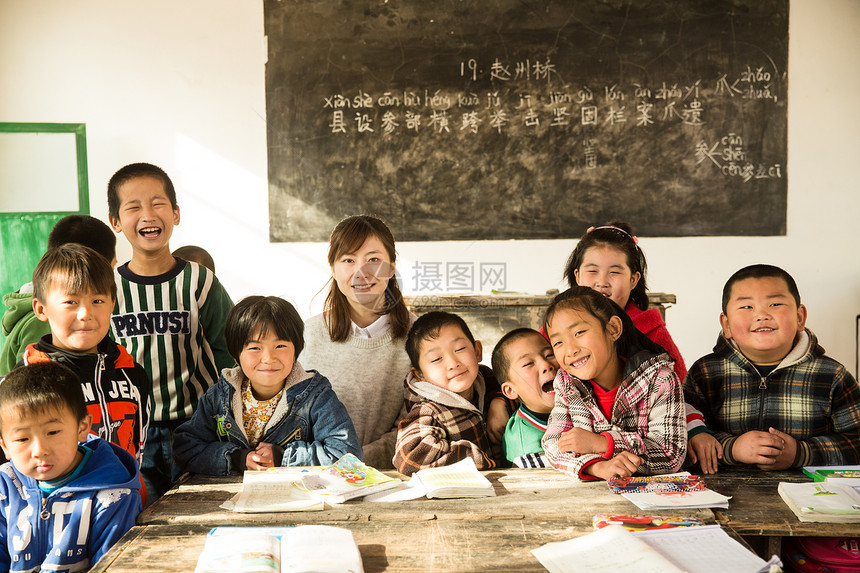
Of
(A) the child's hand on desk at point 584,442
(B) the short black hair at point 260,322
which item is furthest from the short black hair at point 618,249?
(B) the short black hair at point 260,322

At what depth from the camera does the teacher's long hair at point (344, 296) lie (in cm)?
219

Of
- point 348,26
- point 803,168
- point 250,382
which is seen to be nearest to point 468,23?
point 348,26

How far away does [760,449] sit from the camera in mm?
1770

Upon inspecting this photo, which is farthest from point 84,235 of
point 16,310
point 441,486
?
point 441,486

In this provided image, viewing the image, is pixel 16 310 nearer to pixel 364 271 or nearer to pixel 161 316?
pixel 161 316

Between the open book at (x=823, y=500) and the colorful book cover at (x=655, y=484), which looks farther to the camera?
the colorful book cover at (x=655, y=484)

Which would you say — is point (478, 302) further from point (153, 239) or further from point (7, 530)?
point (7, 530)

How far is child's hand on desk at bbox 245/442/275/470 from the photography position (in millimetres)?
1825

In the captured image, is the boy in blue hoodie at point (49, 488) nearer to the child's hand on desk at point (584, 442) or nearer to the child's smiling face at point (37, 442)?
the child's smiling face at point (37, 442)

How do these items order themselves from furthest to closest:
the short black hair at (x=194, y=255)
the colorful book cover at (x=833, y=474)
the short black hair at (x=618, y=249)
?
1. the short black hair at (x=194, y=255)
2. the short black hair at (x=618, y=249)
3. the colorful book cover at (x=833, y=474)

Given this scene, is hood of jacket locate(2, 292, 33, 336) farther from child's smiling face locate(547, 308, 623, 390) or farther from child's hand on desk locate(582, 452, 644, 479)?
child's hand on desk locate(582, 452, 644, 479)

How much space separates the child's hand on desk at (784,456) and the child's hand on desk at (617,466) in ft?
1.14

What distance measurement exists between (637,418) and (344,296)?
0.96 m

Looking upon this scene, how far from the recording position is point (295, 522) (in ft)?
4.82
